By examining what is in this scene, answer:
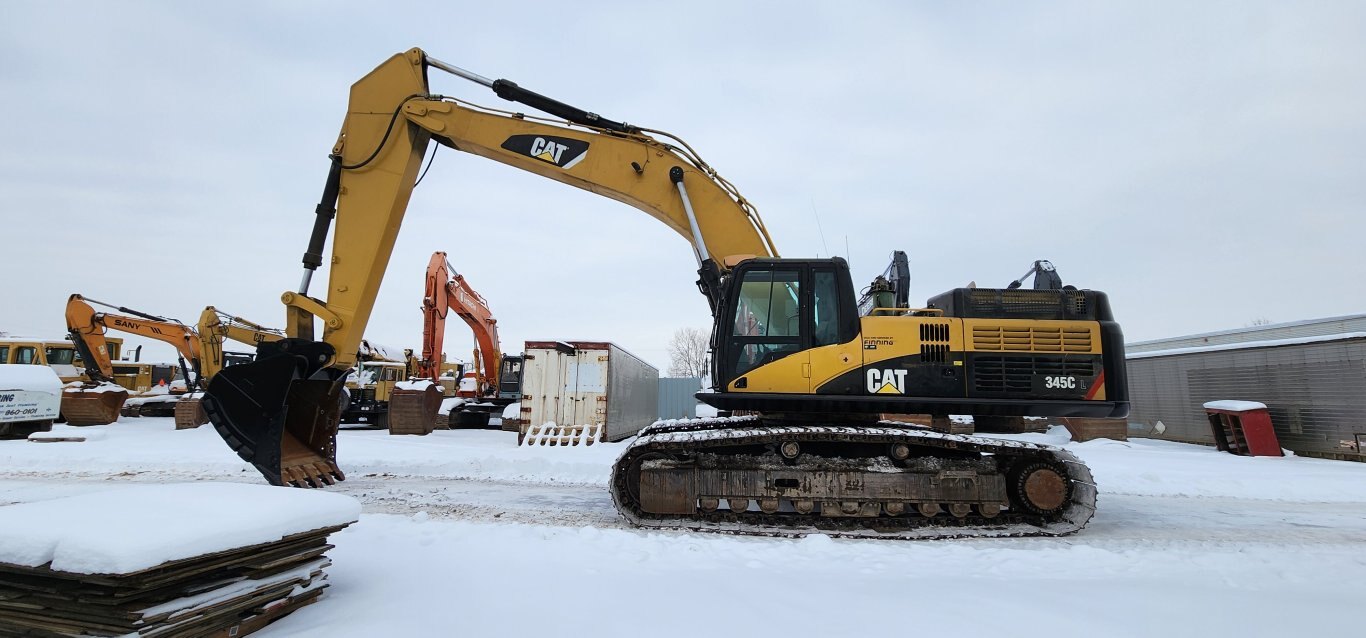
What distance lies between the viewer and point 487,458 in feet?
36.4

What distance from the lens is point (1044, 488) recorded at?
6.05 m

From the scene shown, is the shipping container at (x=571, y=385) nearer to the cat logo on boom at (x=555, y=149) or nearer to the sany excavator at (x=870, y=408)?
the cat logo on boom at (x=555, y=149)

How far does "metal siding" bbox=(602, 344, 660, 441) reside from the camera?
15.2m

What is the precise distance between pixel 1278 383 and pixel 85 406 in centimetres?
3117

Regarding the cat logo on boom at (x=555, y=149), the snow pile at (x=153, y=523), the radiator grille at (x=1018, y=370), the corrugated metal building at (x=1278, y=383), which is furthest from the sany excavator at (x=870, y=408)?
the corrugated metal building at (x=1278, y=383)

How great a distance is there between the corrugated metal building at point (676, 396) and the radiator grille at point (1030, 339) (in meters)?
25.5

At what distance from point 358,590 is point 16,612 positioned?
1.45 m

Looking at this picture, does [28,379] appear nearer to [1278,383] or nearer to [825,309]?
[825,309]

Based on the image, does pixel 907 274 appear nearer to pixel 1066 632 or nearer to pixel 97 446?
pixel 1066 632

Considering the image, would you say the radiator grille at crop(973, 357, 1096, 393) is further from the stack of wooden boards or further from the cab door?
the stack of wooden boards

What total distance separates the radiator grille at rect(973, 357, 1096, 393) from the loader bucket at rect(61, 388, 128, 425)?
907 inches

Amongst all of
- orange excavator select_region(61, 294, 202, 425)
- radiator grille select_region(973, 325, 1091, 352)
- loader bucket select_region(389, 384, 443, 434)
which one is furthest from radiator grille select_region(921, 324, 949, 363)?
orange excavator select_region(61, 294, 202, 425)

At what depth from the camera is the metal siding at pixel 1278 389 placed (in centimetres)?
1349

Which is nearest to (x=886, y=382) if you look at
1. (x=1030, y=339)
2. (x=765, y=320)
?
(x=765, y=320)
